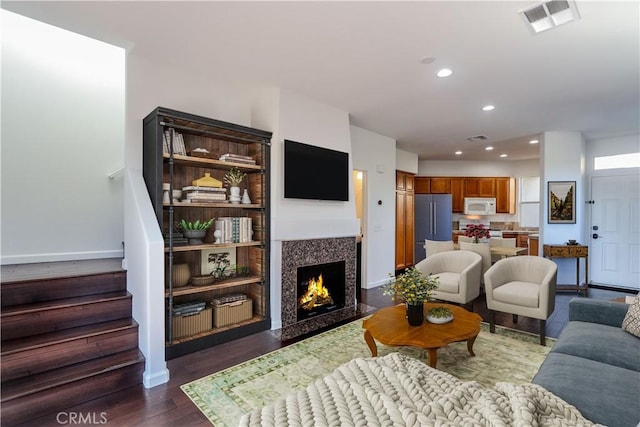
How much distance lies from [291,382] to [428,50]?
303 centimetres

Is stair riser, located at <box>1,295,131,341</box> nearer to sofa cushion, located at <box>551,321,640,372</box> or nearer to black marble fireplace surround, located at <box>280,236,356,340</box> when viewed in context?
black marble fireplace surround, located at <box>280,236,356,340</box>

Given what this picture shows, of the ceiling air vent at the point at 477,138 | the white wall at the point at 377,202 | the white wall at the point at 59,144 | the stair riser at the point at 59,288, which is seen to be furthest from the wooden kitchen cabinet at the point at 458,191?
the stair riser at the point at 59,288

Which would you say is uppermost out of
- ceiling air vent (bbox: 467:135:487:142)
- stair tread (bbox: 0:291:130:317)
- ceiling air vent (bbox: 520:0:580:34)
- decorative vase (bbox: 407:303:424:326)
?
ceiling air vent (bbox: 520:0:580:34)

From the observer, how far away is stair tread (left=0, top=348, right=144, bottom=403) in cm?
204

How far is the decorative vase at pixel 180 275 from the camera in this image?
312cm

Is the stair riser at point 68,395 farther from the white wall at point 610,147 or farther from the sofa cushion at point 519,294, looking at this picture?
the white wall at point 610,147

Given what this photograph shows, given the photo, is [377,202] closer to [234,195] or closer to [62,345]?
[234,195]

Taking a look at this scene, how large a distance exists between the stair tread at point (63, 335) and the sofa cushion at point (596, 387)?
2964 millimetres

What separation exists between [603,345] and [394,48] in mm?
2648

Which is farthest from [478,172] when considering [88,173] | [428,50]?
[88,173]

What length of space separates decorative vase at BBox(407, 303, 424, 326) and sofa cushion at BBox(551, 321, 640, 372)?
948 millimetres

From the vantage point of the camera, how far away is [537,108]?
429 centimetres

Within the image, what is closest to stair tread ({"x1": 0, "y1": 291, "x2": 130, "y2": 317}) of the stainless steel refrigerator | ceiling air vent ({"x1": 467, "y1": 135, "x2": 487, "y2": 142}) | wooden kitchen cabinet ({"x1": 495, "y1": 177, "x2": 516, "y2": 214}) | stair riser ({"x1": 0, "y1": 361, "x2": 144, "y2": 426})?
stair riser ({"x1": 0, "y1": 361, "x2": 144, "y2": 426})

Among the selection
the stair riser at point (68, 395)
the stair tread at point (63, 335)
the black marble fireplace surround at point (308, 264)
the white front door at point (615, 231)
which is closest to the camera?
the stair riser at point (68, 395)
